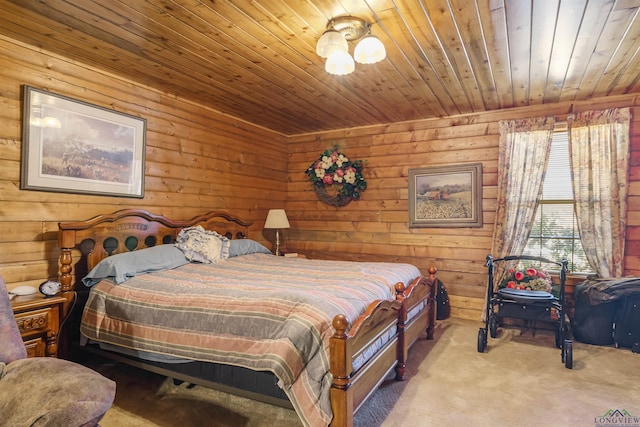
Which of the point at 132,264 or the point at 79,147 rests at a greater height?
the point at 79,147

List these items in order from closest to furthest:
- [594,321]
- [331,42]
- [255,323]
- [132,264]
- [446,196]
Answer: [255,323], [331,42], [132,264], [594,321], [446,196]

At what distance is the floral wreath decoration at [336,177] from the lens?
4.70 meters

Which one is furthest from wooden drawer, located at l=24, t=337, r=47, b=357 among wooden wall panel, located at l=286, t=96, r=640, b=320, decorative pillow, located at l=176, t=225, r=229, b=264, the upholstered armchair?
wooden wall panel, located at l=286, t=96, r=640, b=320

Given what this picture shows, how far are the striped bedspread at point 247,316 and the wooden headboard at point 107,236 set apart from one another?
0.37m

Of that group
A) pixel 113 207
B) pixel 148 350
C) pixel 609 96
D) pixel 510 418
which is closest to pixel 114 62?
pixel 113 207

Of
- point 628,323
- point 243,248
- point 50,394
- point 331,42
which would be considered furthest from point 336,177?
point 50,394

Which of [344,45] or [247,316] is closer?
[247,316]

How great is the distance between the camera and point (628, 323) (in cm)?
315

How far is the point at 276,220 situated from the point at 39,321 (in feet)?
8.69

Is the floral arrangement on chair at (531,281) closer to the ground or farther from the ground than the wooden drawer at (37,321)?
Answer: farther from the ground

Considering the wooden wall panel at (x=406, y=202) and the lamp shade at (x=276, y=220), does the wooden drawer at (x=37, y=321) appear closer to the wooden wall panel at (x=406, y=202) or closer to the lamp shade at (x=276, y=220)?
the lamp shade at (x=276, y=220)

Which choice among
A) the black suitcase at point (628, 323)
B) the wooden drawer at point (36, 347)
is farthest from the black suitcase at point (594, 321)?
the wooden drawer at point (36, 347)

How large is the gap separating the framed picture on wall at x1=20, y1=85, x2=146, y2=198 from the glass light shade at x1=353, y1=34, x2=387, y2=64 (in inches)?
87.5

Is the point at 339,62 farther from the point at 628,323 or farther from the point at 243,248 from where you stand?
the point at 628,323
